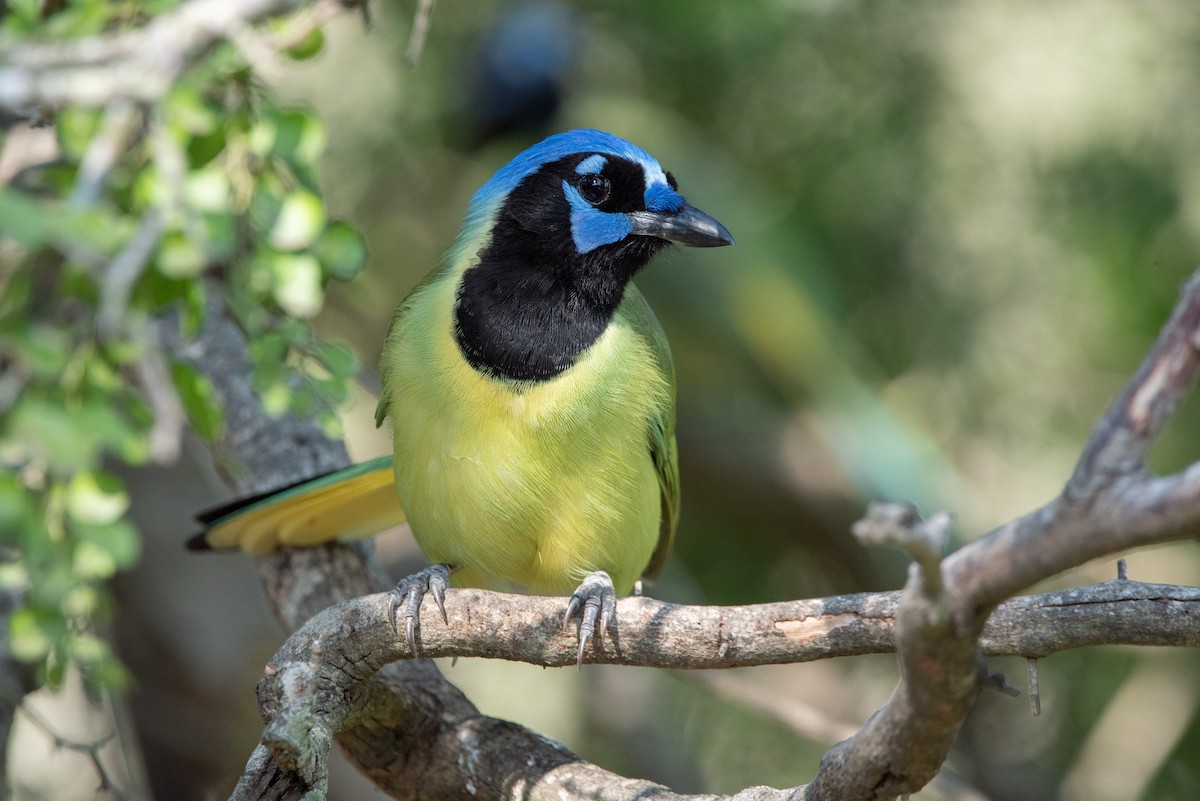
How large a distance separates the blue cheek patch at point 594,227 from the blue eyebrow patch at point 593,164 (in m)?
0.10

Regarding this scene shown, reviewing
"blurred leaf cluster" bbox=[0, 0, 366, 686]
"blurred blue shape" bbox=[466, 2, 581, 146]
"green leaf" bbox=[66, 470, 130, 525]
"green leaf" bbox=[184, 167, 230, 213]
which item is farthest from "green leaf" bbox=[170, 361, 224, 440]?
"blurred blue shape" bbox=[466, 2, 581, 146]

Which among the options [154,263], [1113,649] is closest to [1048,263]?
[1113,649]

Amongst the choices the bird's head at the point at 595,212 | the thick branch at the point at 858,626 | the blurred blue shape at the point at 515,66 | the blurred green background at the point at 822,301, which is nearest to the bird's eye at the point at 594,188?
the bird's head at the point at 595,212

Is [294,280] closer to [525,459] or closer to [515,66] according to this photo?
[525,459]

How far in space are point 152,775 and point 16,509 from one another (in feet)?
A: 12.2

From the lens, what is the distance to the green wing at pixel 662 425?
4.15 meters

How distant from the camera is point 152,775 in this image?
605 centimetres

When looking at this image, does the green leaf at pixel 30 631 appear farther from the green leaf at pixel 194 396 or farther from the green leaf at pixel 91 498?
the green leaf at pixel 194 396

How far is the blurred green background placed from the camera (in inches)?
242

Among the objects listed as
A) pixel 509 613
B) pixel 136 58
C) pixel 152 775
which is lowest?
pixel 152 775

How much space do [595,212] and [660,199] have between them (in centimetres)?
21

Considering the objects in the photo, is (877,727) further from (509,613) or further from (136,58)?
(136,58)

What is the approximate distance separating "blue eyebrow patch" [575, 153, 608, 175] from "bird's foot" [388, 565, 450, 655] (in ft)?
4.40

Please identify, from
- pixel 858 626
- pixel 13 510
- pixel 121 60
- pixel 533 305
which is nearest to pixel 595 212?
pixel 533 305
